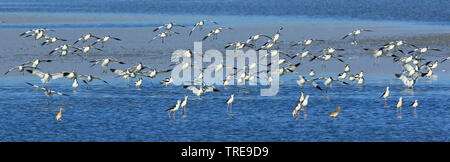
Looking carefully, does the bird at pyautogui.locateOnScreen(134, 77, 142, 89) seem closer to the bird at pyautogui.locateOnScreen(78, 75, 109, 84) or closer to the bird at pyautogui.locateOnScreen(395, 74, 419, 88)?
the bird at pyautogui.locateOnScreen(78, 75, 109, 84)

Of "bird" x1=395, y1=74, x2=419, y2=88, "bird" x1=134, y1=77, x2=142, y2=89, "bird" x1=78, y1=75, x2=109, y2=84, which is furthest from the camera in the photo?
"bird" x1=78, y1=75, x2=109, y2=84

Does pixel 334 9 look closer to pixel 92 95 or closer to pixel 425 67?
pixel 425 67

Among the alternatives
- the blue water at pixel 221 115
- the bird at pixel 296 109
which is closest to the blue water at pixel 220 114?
the blue water at pixel 221 115

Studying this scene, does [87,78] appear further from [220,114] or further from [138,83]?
[220,114]

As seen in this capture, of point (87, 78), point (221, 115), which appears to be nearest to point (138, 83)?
point (87, 78)

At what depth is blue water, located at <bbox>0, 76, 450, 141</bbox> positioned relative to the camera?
23312 millimetres

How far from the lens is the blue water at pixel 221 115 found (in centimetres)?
2331

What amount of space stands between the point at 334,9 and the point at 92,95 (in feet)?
193

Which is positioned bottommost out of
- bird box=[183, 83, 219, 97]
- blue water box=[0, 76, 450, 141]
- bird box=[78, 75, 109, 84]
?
blue water box=[0, 76, 450, 141]

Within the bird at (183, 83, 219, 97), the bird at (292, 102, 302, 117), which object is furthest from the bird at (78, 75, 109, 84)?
the bird at (292, 102, 302, 117)

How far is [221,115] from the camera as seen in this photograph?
1037 inches

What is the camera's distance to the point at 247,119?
25766mm
